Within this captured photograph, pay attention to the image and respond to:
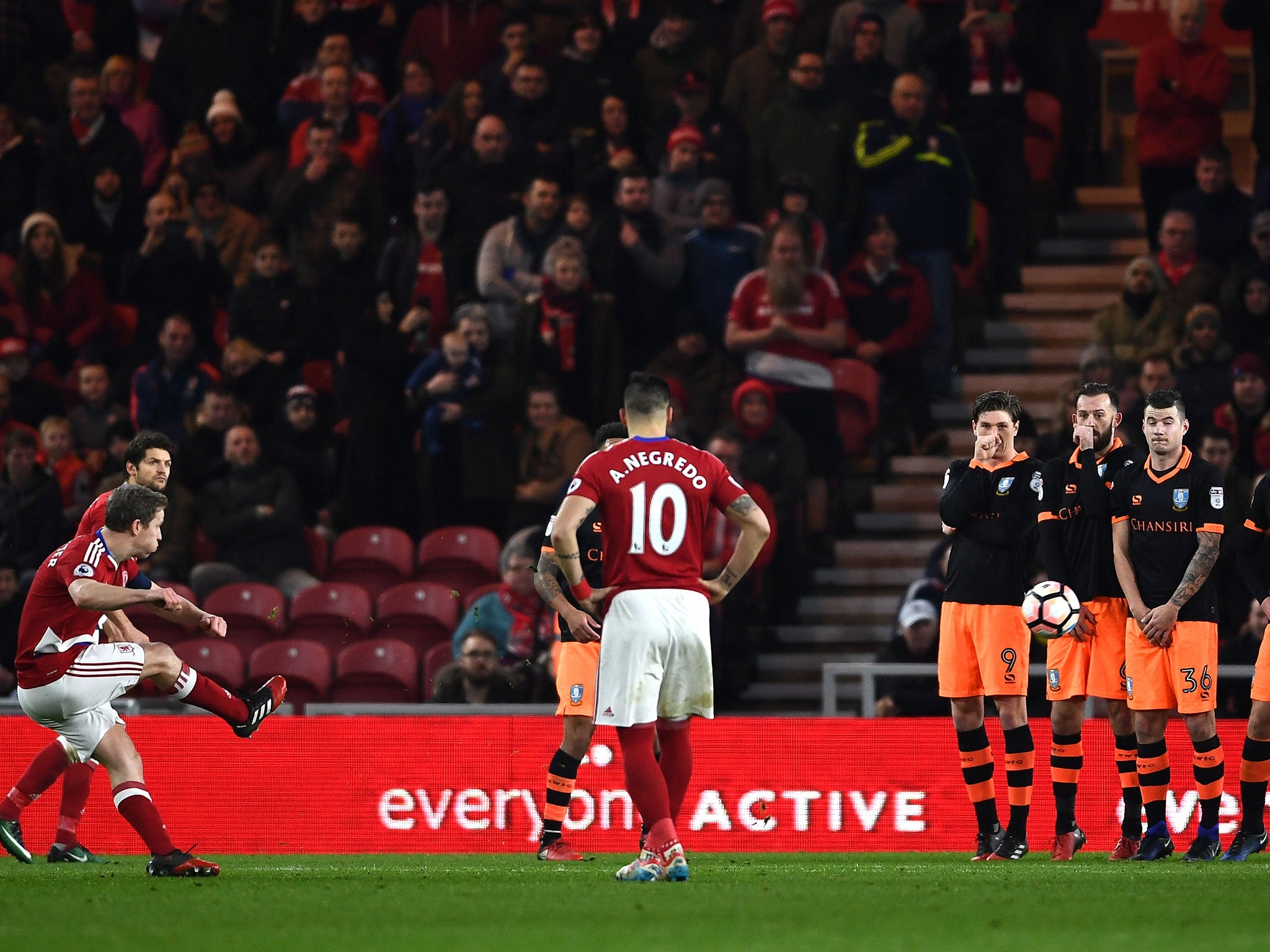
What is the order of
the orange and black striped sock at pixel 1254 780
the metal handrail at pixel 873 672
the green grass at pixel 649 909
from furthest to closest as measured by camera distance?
1. the metal handrail at pixel 873 672
2. the orange and black striped sock at pixel 1254 780
3. the green grass at pixel 649 909

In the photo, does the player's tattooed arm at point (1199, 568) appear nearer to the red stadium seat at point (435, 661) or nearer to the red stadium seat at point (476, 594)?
the red stadium seat at point (476, 594)

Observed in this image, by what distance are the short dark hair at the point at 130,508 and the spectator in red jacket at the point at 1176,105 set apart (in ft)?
33.0

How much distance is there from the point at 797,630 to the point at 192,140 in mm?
7308

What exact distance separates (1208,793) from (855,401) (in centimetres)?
636

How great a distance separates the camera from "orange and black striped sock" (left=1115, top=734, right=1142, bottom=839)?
1070 centimetres

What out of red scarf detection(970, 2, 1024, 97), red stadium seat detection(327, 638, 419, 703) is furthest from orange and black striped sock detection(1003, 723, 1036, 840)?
red scarf detection(970, 2, 1024, 97)

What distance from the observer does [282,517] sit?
15.8 metres

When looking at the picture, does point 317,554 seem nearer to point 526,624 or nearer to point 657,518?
point 526,624

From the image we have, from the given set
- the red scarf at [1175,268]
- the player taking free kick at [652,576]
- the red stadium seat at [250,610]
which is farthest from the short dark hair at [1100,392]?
the red stadium seat at [250,610]

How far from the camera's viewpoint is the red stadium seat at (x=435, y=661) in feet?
47.9

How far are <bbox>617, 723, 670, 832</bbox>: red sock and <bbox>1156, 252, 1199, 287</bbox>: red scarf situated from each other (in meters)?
8.64

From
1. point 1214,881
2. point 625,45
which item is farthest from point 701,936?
point 625,45

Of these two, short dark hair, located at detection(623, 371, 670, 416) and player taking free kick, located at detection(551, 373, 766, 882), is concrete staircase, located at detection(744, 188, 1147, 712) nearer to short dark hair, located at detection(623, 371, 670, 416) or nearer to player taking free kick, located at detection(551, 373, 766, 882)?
player taking free kick, located at detection(551, 373, 766, 882)

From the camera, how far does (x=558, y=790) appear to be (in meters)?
11.0
